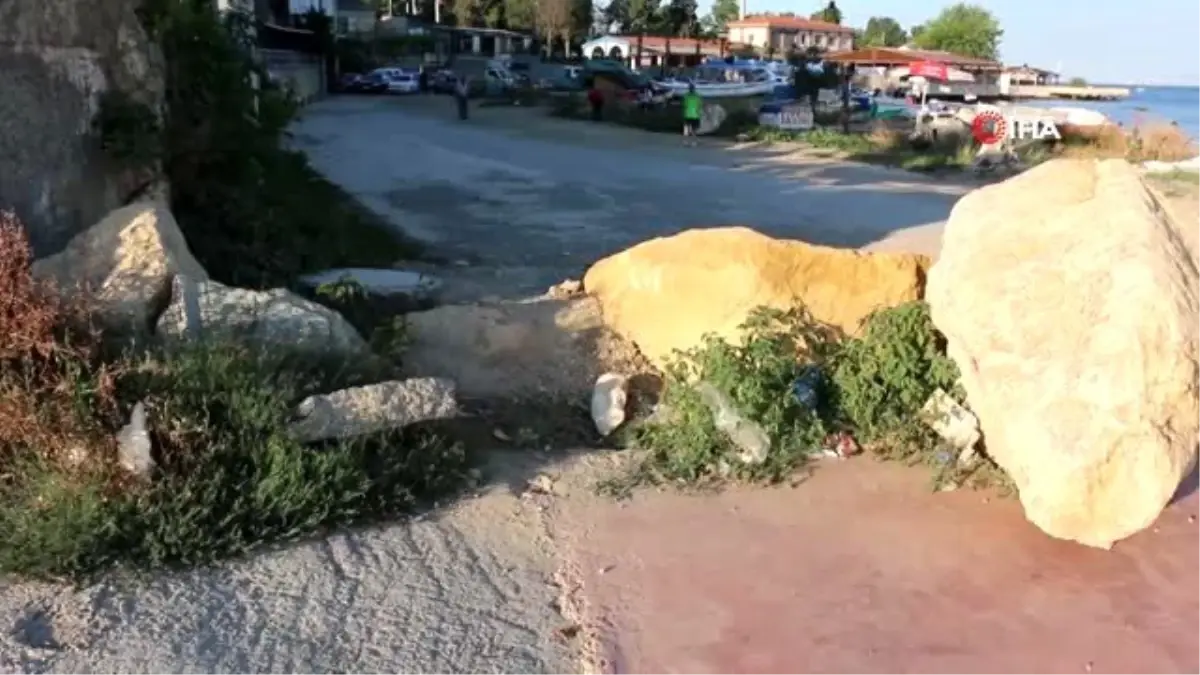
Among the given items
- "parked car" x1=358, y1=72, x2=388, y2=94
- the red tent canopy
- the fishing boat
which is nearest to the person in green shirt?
the fishing boat

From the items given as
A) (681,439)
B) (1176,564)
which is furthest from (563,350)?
(1176,564)

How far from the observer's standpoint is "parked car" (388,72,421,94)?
5831cm

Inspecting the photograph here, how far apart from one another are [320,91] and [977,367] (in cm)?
5001

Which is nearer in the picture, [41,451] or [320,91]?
[41,451]

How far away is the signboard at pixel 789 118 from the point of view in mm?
34031

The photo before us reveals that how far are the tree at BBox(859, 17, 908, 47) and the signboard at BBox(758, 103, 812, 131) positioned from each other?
97.8 meters

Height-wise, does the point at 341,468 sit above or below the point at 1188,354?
below

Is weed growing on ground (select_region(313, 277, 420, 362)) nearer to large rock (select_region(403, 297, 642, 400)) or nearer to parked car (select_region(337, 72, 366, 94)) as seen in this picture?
large rock (select_region(403, 297, 642, 400))

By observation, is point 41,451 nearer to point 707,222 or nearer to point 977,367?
point 977,367

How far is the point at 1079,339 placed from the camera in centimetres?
563

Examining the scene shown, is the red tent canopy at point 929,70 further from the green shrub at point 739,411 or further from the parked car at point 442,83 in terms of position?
the green shrub at point 739,411

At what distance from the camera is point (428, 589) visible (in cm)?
528

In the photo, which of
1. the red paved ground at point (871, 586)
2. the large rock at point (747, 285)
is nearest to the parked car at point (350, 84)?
the large rock at point (747, 285)

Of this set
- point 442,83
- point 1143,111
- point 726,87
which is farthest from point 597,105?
point 1143,111
